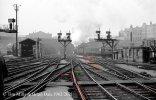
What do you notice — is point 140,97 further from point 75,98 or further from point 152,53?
point 152,53

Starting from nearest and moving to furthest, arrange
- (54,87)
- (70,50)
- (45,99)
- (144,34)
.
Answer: (45,99) → (54,87) → (70,50) → (144,34)

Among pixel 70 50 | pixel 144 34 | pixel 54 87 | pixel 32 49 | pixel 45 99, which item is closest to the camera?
pixel 45 99

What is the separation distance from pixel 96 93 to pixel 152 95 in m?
2.22

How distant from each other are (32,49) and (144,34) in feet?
322

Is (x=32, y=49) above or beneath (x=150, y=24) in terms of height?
beneath

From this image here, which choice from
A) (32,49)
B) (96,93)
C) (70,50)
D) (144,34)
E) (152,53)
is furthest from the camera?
(144,34)

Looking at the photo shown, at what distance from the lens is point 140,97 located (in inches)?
332

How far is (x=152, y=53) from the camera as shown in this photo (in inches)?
1125

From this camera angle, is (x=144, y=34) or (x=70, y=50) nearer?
(x=70, y=50)

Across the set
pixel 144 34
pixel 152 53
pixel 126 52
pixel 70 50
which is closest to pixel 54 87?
pixel 152 53

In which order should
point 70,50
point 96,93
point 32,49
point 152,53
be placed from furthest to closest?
point 70,50, point 32,49, point 152,53, point 96,93

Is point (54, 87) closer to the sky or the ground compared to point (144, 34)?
closer to the ground

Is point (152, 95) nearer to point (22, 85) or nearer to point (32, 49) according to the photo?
point (22, 85)

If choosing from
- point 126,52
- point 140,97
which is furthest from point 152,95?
point 126,52
